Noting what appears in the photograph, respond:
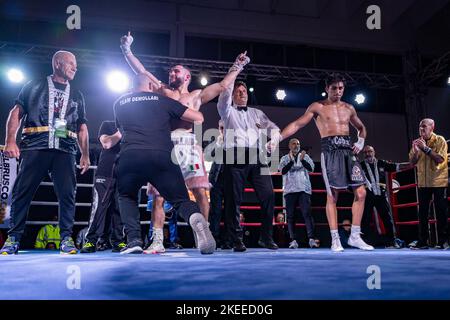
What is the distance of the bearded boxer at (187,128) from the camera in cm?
308

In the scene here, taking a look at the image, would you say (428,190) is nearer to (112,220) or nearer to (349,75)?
(112,220)

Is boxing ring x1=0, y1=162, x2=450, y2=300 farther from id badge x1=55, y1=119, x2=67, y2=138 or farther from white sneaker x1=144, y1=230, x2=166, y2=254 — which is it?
id badge x1=55, y1=119, x2=67, y2=138

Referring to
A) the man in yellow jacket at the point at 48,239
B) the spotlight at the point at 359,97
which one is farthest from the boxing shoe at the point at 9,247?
the spotlight at the point at 359,97

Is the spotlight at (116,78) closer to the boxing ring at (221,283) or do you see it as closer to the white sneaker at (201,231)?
the white sneaker at (201,231)

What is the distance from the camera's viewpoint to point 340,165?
145 inches

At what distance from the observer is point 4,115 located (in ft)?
29.9

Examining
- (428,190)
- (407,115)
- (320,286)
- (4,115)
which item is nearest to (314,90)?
(407,115)

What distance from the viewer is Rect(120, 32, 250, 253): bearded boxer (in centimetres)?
308

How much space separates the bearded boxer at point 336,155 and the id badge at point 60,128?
1.86 metres

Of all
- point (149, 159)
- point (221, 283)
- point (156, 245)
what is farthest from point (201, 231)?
point (221, 283)

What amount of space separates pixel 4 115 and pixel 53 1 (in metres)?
2.96

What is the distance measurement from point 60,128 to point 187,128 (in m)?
0.95

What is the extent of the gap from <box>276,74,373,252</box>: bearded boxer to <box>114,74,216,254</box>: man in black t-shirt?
1470 mm

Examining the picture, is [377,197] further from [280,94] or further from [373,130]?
[373,130]
